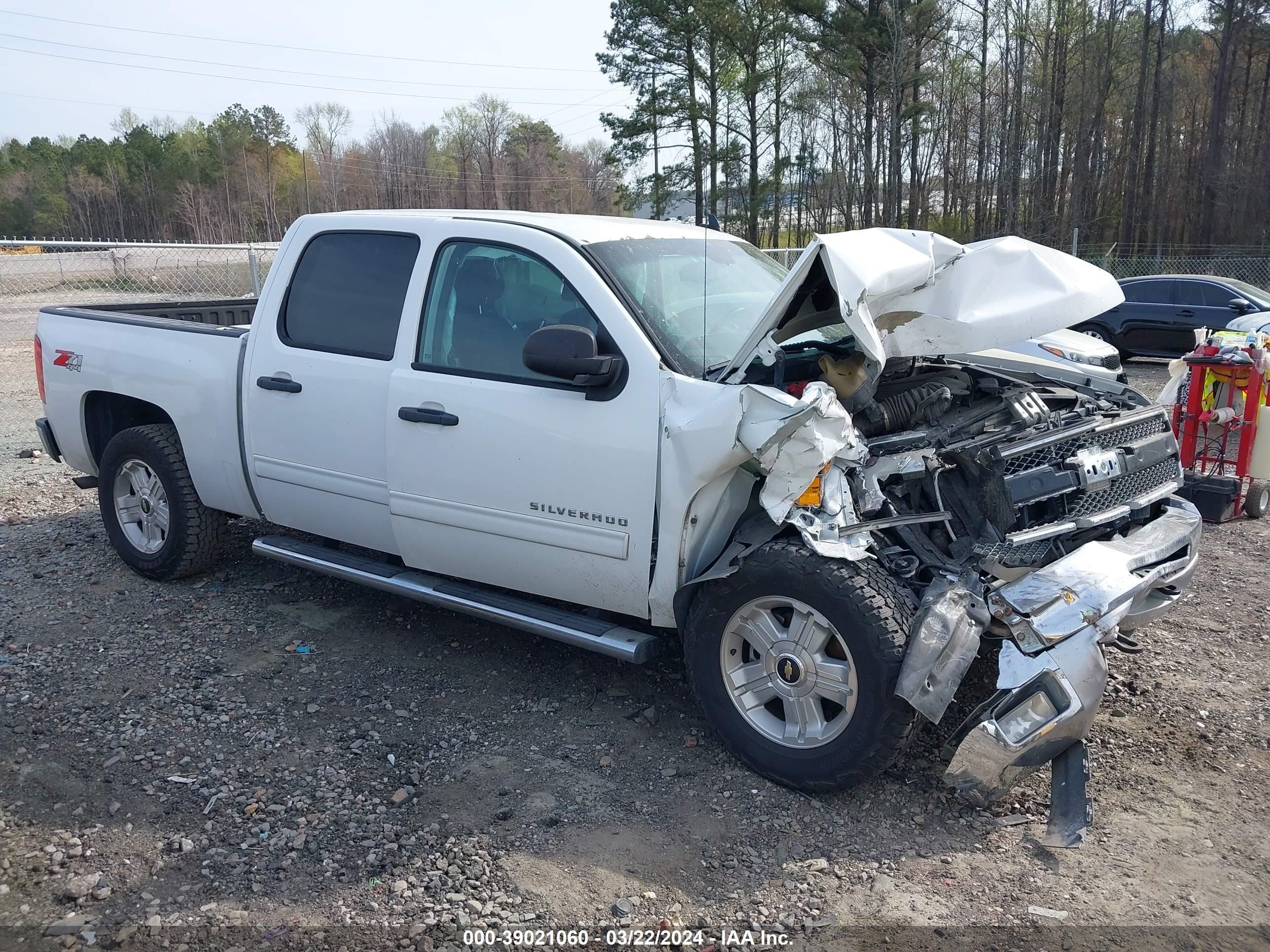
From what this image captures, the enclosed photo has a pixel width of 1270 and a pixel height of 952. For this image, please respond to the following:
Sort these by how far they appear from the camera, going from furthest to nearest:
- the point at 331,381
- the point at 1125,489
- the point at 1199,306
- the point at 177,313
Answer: the point at 1199,306, the point at 177,313, the point at 331,381, the point at 1125,489

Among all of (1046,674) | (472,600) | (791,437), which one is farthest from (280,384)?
(1046,674)

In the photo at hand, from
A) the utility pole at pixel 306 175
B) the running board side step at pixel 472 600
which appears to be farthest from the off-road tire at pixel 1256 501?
the utility pole at pixel 306 175

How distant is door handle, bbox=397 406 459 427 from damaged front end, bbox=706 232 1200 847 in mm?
1224

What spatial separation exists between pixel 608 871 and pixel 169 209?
72975 mm

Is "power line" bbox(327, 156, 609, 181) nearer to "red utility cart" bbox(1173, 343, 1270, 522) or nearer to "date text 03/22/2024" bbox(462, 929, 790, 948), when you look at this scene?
"red utility cart" bbox(1173, 343, 1270, 522)

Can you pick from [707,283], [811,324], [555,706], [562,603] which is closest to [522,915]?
[555,706]

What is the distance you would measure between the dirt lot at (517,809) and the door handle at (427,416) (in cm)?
121

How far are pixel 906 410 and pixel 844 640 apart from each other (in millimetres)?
1179

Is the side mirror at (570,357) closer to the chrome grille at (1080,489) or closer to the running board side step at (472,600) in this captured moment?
the running board side step at (472,600)

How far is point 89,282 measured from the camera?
22.4 m

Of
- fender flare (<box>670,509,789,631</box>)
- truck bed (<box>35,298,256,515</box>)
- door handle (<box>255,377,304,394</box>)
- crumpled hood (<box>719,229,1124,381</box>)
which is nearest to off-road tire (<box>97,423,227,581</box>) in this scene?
truck bed (<box>35,298,256,515</box>)

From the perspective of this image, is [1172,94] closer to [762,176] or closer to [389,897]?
[762,176]

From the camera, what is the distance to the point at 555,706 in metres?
4.05

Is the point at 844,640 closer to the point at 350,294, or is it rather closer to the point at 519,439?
the point at 519,439
